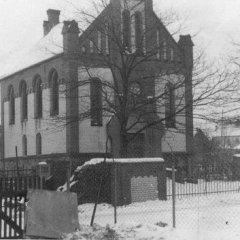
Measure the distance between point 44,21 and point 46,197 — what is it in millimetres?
32136

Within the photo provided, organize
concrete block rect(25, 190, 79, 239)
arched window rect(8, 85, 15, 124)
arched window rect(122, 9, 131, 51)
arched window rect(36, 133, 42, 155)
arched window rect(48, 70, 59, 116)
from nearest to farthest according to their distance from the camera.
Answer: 1. concrete block rect(25, 190, 79, 239)
2. arched window rect(122, 9, 131, 51)
3. arched window rect(48, 70, 59, 116)
4. arched window rect(36, 133, 42, 155)
5. arched window rect(8, 85, 15, 124)

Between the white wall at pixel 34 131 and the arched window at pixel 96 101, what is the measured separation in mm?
1769

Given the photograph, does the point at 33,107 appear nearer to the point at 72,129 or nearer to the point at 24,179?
the point at 72,129

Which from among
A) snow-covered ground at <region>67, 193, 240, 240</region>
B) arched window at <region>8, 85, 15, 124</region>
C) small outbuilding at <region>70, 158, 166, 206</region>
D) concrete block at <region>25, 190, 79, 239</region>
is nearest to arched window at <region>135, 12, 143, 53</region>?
small outbuilding at <region>70, 158, 166, 206</region>

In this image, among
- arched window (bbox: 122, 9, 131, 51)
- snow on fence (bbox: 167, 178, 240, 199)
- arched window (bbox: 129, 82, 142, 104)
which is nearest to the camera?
snow on fence (bbox: 167, 178, 240, 199)

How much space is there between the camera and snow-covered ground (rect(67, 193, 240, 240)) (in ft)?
39.2

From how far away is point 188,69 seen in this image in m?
32.5

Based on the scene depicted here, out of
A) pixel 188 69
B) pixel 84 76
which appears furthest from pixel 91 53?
pixel 188 69

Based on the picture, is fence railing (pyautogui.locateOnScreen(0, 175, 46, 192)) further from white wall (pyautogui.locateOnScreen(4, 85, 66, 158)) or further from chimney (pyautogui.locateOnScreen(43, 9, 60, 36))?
chimney (pyautogui.locateOnScreen(43, 9, 60, 36))

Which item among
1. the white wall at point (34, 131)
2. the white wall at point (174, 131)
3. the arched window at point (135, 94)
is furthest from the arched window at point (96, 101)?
the white wall at point (174, 131)

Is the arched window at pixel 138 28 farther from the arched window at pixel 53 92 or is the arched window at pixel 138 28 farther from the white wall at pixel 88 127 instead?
the arched window at pixel 53 92

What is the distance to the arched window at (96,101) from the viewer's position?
27741 millimetres

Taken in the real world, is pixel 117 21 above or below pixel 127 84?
above

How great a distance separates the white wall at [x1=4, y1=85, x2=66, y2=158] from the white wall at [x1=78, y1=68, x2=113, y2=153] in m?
1.12
